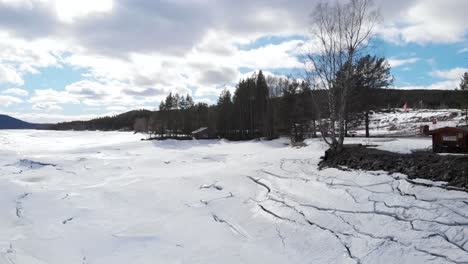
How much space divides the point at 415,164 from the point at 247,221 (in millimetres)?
5751

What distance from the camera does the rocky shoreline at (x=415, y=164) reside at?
925cm

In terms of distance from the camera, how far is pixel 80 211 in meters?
13.1

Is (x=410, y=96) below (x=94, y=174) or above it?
above

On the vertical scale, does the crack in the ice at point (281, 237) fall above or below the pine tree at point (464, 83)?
below

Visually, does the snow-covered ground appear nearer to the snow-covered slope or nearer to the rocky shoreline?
the rocky shoreline

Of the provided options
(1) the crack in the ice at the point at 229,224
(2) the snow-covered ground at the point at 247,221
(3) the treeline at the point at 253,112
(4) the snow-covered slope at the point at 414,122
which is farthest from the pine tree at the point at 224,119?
(1) the crack in the ice at the point at 229,224

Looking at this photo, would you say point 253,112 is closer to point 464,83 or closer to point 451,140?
point 464,83

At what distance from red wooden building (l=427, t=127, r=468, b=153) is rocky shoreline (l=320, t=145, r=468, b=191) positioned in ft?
6.93

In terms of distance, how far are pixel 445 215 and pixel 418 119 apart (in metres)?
54.4

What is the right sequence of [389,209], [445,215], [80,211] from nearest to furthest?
[445,215]
[389,209]
[80,211]

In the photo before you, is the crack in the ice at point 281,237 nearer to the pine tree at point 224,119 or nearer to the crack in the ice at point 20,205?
the crack in the ice at point 20,205

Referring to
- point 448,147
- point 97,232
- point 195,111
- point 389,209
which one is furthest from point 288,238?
point 195,111

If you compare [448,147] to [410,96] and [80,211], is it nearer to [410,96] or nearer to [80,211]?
[80,211]

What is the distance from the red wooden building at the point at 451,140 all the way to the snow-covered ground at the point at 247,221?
161 inches
